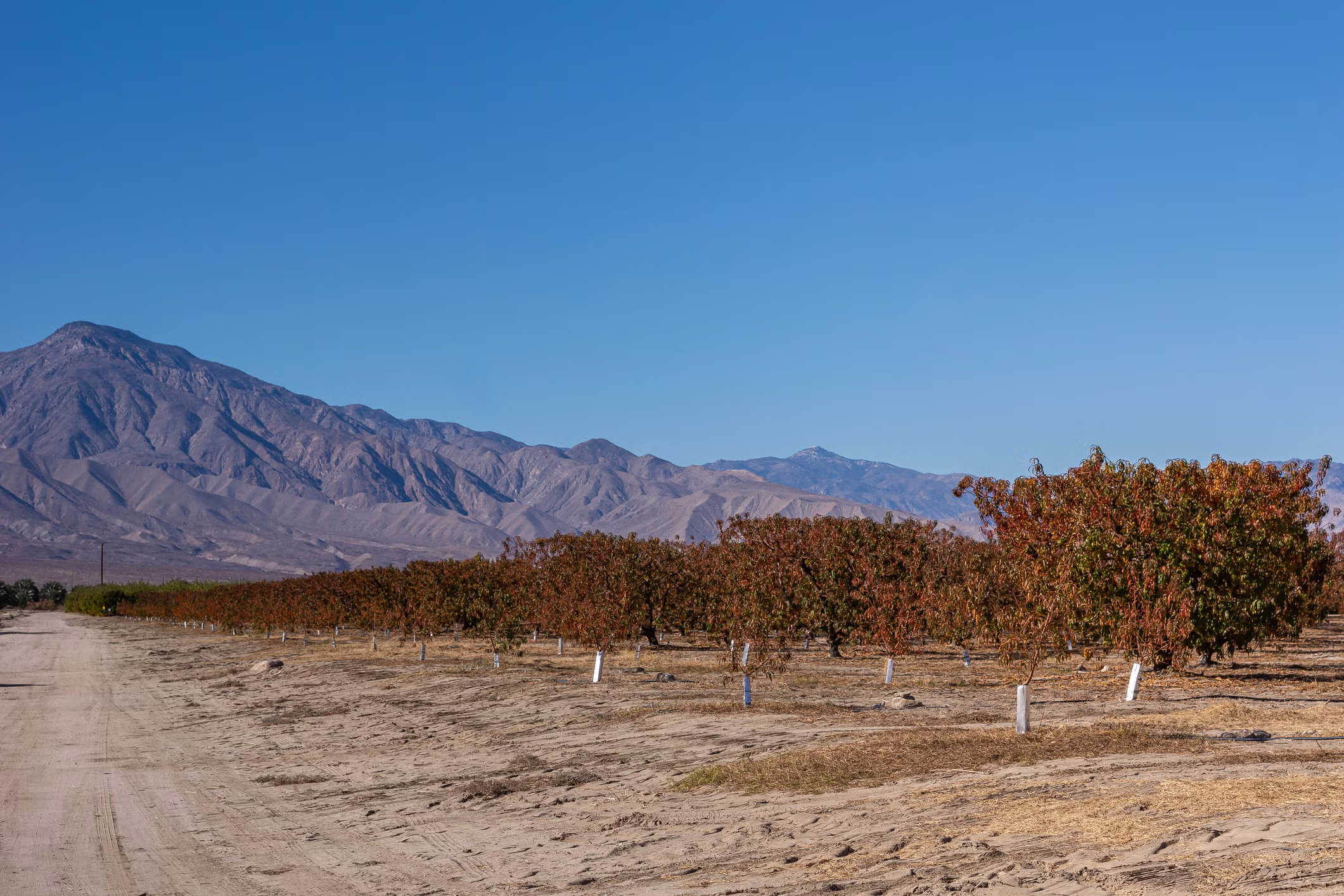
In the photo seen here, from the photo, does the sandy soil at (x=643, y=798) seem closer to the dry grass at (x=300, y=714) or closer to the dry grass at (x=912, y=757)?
the dry grass at (x=300, y=714)

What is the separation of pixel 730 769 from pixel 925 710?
22.6 feet

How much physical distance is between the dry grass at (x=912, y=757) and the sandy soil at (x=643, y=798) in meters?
0.35

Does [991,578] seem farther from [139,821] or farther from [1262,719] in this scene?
[139,821]

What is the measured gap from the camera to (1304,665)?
29.2 meters

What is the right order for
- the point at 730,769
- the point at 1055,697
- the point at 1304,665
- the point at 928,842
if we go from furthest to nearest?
the point at 1304,665
the point at 1055,697
the point at 730,769
the point at 928,842

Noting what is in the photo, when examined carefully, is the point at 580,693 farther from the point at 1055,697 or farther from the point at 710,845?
the point at 710,845

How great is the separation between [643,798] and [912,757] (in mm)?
3117

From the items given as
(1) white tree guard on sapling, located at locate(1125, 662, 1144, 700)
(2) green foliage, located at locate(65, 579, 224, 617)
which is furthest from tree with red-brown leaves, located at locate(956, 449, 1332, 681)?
(2) green foliage, located at locate(65, 579, 224, 617)

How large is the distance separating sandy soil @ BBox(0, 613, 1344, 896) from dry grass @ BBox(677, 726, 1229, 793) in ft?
1.15

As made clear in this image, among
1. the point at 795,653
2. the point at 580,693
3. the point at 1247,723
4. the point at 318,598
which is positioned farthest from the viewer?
the point at 318,598

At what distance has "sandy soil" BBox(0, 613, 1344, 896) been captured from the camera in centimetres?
986

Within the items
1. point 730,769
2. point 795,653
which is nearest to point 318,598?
point 795,653

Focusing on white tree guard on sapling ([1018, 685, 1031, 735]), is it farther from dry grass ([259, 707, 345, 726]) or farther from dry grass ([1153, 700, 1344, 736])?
dry grass ([259, 707, 345, 726])

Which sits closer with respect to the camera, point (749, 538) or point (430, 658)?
point (749, 538)
